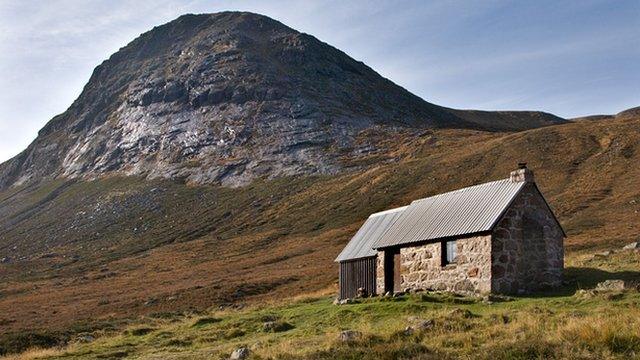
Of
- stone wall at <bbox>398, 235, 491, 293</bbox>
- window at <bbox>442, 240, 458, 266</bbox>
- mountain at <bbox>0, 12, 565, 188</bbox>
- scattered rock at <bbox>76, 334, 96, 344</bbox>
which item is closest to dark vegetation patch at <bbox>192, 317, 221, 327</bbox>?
scattered rock at <bbox>76, 334, 96, 344</bbox>

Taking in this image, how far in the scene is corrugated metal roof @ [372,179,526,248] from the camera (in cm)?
3300

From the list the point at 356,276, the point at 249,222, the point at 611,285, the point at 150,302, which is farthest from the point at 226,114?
the point at 611,285

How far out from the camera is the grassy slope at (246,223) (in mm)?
61188

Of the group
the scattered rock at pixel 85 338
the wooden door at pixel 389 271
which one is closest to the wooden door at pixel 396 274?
the wooden door at pixel 389 271

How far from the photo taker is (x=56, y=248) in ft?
357

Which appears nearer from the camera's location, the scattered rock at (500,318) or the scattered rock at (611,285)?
the scattered rock at (500,318)

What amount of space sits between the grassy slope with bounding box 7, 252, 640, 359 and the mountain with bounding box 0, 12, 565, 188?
87.1 metres

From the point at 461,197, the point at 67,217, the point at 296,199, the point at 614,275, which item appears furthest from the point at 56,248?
the point at 614,275

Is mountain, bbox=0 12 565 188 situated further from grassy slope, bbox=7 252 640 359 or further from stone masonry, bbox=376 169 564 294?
grassy slope, bbox=7 252 640 359

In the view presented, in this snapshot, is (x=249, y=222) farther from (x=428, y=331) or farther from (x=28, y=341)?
(x=428, y=331)

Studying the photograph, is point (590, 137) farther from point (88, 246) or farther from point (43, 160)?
point (43, 160)

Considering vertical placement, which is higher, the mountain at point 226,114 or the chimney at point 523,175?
the mountain at point 226,114

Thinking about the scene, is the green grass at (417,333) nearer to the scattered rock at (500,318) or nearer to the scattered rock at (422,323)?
the scattered rock at (500,318)

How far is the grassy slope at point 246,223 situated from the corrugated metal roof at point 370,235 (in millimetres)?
12387
